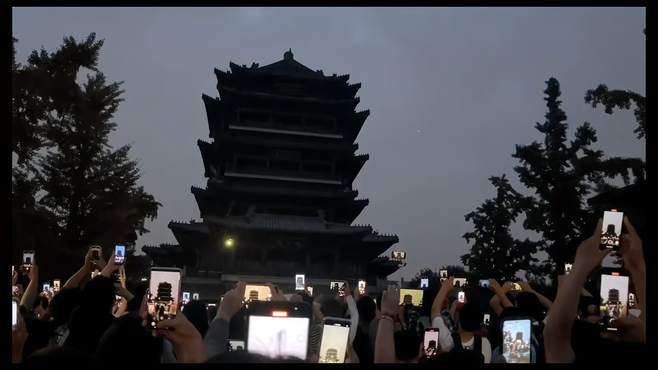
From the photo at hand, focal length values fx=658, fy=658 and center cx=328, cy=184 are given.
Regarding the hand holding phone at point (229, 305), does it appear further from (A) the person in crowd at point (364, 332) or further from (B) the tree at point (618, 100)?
(B) the tree at point (618, 100)

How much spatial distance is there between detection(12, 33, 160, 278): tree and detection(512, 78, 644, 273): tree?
55.8 ft

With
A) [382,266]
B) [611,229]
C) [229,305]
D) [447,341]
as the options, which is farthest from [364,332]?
[382,266]

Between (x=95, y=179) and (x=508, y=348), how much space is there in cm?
2685

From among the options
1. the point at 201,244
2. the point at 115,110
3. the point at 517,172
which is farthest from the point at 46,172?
the point at 517,172

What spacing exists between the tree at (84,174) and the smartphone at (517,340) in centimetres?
2177

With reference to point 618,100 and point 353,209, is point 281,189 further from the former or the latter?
point 618,100

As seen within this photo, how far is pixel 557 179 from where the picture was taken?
28375 millimetres

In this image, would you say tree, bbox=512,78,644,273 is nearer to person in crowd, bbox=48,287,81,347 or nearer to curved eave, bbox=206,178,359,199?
curved eave, bbox=206,178,359,199

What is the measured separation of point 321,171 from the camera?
37.6m

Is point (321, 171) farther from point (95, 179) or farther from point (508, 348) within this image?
point (508, 348)

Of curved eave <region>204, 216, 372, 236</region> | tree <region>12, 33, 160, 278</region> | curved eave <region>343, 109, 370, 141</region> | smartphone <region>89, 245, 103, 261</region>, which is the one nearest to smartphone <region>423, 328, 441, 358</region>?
smartphone <region>89, 245, 103, 261</region>

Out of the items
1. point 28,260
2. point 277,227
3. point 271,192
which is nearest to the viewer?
point 28,260

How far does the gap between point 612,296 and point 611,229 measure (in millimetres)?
1087
